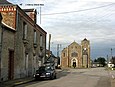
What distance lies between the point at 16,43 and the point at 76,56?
108 m

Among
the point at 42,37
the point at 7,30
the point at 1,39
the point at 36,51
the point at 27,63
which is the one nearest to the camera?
the point at 1,39

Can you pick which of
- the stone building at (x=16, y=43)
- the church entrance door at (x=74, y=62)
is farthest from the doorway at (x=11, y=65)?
the church entrance door at (x=74, y=62)

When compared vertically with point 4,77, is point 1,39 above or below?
above

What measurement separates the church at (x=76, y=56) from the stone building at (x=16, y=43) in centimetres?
9607

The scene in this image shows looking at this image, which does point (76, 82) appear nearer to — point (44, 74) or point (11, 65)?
point (44, 74)

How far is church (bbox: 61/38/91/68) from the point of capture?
13625 centimetres

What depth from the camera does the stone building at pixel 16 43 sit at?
27098 millimetres

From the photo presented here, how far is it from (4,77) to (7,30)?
424 centimetres

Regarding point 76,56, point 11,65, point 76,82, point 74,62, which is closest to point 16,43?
point 11,65

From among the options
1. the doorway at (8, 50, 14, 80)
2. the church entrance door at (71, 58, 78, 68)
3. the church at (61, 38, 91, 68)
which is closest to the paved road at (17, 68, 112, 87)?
the doorway at (8, 50, 14, 80)

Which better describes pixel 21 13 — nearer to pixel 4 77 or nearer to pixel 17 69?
Result: pixel 17 69

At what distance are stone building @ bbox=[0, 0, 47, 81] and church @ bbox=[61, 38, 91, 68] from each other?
9607 cm

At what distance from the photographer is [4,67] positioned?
2697cm

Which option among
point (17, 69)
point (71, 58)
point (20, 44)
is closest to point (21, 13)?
point (20, 44)
